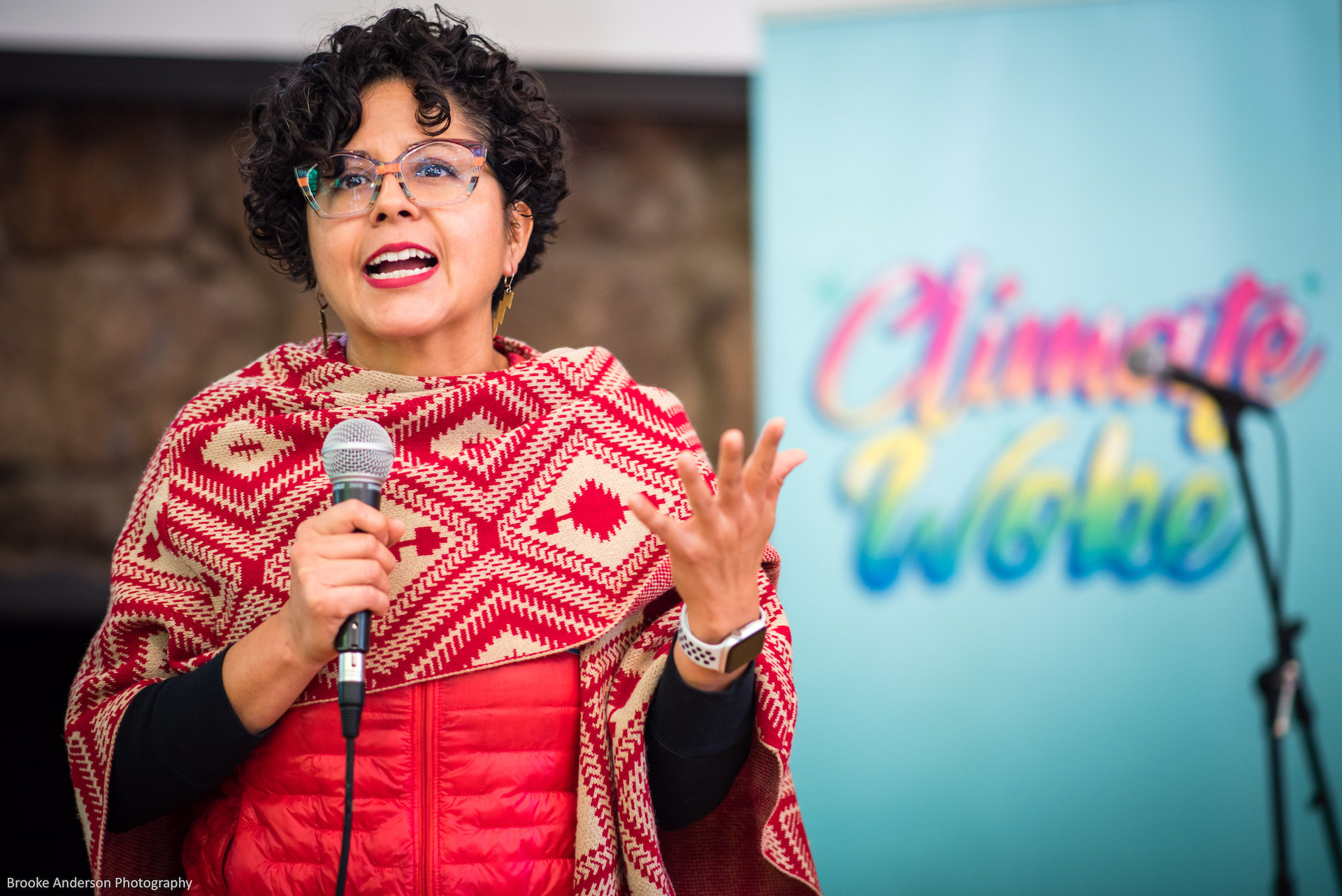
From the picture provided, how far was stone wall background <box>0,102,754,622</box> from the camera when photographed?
2766 mm

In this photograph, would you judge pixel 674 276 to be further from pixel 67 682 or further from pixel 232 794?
pixel 232 794

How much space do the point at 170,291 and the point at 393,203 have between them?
188cm

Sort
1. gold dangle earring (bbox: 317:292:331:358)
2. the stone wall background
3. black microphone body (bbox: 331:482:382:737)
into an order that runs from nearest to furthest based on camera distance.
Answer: black microphone body (bbox: 331:482:382:737)
gold dangle earring (bbox: 317:292:331:358)
the stone wall background

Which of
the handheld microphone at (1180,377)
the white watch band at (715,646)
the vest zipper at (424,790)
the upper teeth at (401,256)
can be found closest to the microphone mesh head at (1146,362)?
the handheld microphone at (1180,377)

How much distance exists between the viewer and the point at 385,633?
1.20 meters

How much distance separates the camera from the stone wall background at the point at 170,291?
9.07 ft

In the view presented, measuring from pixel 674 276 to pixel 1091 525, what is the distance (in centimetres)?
126

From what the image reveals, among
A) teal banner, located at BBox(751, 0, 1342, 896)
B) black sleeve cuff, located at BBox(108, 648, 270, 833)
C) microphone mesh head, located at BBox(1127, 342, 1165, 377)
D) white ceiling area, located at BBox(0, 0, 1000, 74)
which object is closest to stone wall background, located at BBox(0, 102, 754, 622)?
white ceiling area, located at BBox(0, 0, 1000, 74)

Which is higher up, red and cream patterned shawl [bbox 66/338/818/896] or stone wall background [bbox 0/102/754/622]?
stone wall background [bbox 0/102/754/622]

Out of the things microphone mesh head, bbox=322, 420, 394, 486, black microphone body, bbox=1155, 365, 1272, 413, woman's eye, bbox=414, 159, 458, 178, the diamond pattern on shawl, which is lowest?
microphone mesh head, bbox=322, 420, 394, 486

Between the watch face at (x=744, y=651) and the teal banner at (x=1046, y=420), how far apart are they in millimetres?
1367

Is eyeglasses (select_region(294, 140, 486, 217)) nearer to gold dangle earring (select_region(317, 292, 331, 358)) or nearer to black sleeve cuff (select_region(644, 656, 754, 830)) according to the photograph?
gold dangle earring (select_region(317, 292, 331, 358))

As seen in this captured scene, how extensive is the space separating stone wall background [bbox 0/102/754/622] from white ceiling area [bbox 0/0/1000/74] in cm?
26

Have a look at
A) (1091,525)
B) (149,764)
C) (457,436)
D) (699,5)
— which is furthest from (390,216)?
(1091,525)
